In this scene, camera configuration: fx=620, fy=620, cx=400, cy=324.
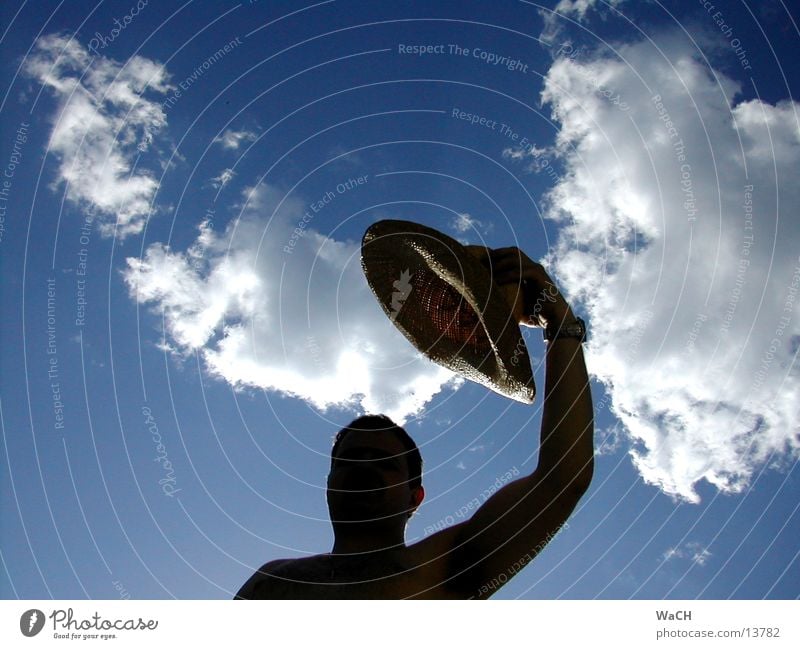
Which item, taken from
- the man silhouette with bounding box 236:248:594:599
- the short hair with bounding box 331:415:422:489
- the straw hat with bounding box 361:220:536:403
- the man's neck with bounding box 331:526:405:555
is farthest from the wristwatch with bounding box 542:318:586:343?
the man's neck with bounding box 331:526:405:555

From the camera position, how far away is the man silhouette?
292 centimetres

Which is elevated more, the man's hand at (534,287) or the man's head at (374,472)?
the man's hand at (534,287)

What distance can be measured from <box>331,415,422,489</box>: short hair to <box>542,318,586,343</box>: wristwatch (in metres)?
1.16

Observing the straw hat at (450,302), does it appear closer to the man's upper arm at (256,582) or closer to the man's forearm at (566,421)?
the man's forearm at (566,421)

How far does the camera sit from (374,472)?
3660 millimetres

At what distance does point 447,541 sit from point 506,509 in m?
0.43

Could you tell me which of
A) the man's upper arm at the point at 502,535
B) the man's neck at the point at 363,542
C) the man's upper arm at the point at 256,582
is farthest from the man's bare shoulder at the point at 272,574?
the man's upper arm at the point at 502,535

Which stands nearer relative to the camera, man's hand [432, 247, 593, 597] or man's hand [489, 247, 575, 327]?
man's hand [432, 247, 593, 597]

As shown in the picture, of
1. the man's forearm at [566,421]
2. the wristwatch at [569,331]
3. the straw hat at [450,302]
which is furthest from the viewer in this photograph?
the straw hat at [450,302]

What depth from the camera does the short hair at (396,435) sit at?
3898 millimetres

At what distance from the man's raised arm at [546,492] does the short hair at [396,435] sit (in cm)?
65

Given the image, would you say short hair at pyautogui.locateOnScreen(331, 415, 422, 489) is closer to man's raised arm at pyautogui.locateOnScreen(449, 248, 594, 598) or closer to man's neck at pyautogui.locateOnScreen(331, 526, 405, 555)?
man's neck at pyautogui.locateOnScreen(331, 526, 405, 555)
